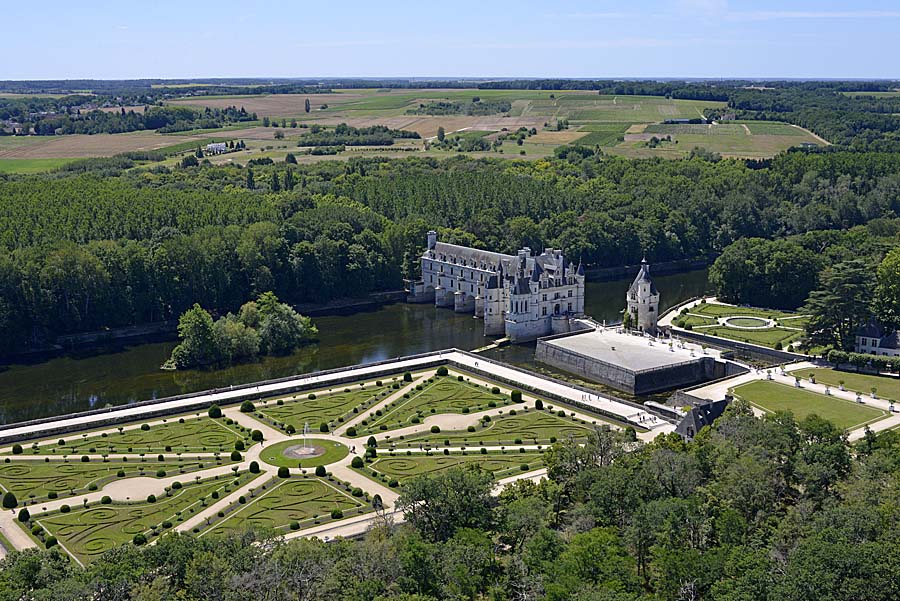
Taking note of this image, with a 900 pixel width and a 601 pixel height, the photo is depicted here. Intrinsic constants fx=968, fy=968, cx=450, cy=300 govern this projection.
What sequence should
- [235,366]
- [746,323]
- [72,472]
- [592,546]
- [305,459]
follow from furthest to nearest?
[746,323], [235,366], [305,459], [72,472], [592,546]

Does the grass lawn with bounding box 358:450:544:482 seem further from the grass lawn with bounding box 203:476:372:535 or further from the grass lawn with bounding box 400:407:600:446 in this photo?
the grass lawn with bounding box 203:476:372:535

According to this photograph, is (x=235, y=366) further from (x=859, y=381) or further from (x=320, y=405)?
(x=859, y=381)

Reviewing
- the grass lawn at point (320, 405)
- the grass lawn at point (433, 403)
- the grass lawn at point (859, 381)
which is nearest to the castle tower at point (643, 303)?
the grass lawn at point (859, 381)

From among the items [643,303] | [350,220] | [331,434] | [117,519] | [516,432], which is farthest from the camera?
[350,220]

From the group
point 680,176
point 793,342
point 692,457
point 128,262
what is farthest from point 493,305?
point 680,176

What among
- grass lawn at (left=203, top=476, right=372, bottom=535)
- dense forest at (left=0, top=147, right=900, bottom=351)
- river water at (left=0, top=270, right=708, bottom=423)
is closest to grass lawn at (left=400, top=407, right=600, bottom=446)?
grass lawn at (left=203, top=476, right=372, bottom=535)

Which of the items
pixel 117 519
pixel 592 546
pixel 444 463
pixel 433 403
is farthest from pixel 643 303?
pixel 117 519
